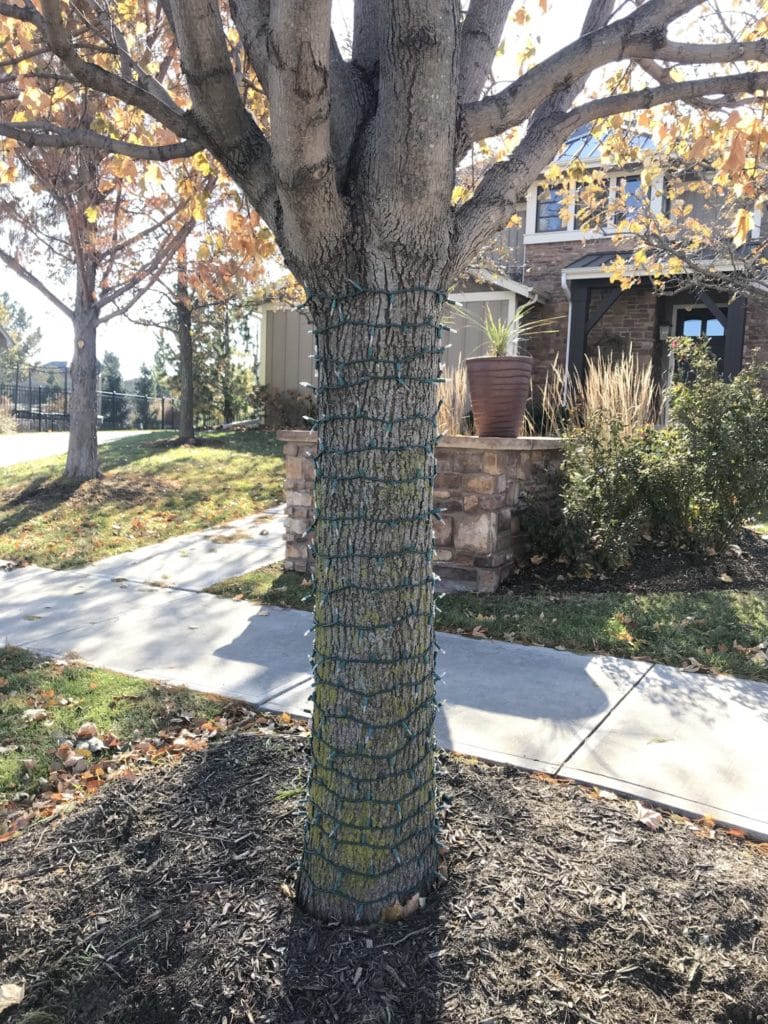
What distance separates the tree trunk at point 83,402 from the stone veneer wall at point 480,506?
18.2 feet

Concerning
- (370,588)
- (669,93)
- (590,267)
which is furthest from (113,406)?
(370,588)

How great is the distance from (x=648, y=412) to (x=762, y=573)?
2.00 meters

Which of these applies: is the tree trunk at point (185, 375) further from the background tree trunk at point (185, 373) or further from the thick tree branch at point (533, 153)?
the thick tree branch at point (533, 153)

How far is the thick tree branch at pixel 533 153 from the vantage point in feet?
7.76

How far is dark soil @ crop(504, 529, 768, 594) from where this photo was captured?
587cm

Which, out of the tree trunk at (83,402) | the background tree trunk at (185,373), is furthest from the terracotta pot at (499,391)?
Answer: the background tree trunk at (185,373)

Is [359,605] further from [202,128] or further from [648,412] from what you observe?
[648,412]

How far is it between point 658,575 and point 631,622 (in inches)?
42.4

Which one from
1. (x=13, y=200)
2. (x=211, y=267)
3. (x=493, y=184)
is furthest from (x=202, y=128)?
(x=13, y=200)

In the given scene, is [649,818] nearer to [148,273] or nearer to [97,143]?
[97,143]

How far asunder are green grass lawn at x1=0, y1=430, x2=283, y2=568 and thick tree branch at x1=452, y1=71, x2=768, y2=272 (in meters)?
5.73

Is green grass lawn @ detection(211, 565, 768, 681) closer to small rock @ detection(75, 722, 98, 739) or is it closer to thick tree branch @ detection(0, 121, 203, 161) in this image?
small rock @ detection(75, 722, 98, 739)

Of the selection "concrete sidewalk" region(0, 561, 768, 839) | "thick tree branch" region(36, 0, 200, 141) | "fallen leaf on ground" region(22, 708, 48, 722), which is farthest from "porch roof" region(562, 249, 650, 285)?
"thick tree branch" region(36, 0, 200, 141)

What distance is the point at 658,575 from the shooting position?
6.05 meters
